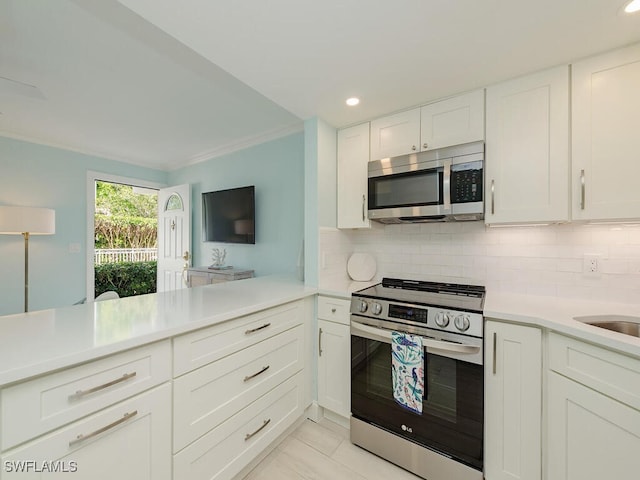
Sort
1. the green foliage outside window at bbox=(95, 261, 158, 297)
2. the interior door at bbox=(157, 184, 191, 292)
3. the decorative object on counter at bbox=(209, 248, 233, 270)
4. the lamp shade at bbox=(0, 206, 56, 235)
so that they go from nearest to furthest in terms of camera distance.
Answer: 1. the lamp shade at bbox=(0, 206, 56, 235)
2. the decorative object on counter at bbox=(209, 248, 233, 270)
3. the interior door at bbox=(157, 184, 191, 292)
4. the green foliage outside window at bbox=(95, 261, 158, 297)

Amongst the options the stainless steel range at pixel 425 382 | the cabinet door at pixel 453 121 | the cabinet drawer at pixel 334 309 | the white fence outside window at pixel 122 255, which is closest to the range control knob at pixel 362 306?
the stainless steel range at pixel 425 382

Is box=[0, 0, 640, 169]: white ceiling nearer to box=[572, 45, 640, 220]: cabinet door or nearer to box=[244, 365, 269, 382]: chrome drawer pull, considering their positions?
box=[572, 45, 640, 220]: cabinet door

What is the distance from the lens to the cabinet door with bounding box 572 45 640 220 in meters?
1.30

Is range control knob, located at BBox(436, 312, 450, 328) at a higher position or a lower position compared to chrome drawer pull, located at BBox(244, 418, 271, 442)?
higher

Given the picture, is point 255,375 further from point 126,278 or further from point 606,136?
point 126,278

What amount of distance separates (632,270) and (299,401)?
2122 mm

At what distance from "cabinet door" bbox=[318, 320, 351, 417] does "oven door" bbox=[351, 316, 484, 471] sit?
184 millimetres

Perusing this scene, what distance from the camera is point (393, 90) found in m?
1.73

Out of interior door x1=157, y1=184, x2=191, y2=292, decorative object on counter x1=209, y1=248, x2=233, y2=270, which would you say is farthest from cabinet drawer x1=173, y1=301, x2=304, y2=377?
interior door x1=157, y1=184, x2=191, y2=292

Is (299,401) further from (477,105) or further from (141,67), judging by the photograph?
(141,67)

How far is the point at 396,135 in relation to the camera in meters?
2.00

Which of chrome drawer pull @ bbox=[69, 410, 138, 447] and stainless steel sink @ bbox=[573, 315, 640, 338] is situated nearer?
chrome drawer pull @ bbox=[69, 410, 138, 447]

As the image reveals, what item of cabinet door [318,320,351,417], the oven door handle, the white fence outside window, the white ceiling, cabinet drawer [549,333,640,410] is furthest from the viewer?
the white fence outside window

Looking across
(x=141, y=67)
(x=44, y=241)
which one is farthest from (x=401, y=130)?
(x=44, y=241)
